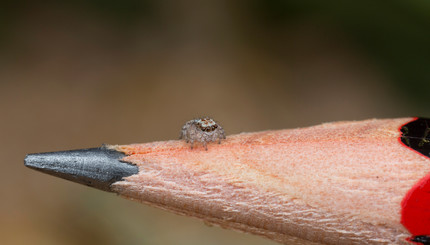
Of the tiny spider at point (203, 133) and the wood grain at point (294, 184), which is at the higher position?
the tiny spider at point (203, 133)

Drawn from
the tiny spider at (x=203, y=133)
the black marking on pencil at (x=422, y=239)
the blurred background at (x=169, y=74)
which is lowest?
the black marking on pencil at (x=422, y=239)

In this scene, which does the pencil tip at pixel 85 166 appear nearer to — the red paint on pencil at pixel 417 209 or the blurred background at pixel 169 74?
the red paint on pencil at pixel 417 209

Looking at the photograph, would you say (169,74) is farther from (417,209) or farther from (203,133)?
(417,209)

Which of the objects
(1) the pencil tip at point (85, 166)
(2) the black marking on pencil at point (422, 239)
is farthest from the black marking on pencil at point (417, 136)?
(1) the pencil tip at point (85, 166)

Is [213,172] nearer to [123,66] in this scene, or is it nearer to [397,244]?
[397,244]

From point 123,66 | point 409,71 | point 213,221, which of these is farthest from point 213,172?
point 123,66

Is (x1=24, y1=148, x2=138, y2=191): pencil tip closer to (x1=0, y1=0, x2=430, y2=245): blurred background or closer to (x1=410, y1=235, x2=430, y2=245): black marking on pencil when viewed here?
(x1=410, y1=235, x2=430, y2=245): black marking on pencil

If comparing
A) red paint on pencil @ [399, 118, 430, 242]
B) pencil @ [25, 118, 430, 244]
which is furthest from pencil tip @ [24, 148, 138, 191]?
red paint on pencil @ [399, 118, 430, 242]
